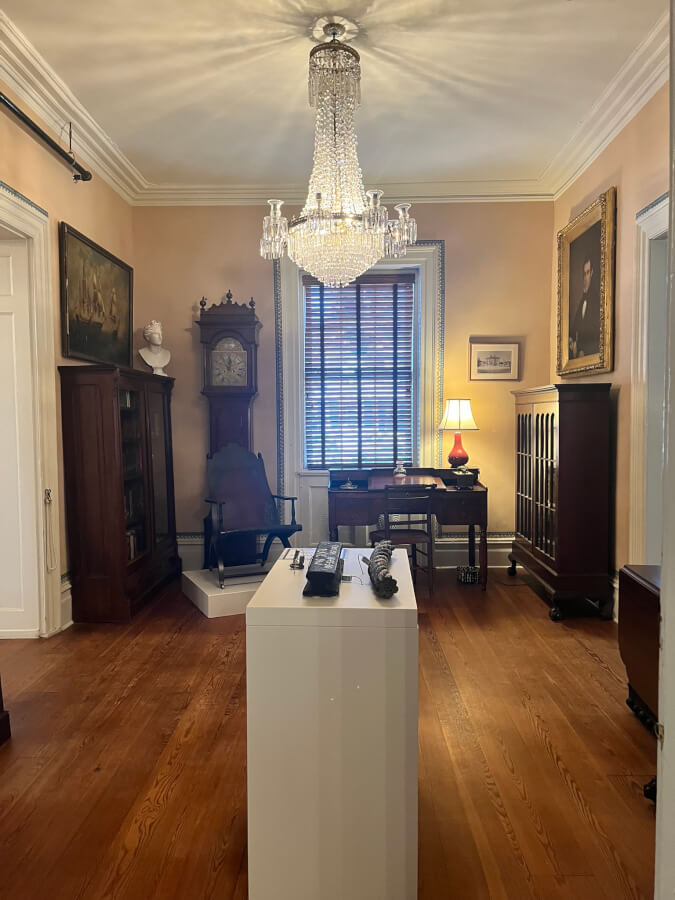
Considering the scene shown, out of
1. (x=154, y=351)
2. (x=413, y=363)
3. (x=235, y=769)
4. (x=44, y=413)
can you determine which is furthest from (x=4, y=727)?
(x=413, y=363)

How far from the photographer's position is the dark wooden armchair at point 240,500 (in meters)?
4.89

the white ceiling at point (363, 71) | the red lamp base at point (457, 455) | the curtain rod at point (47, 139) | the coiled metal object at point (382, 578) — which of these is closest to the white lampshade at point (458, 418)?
the red lamp base at point (457, 455)

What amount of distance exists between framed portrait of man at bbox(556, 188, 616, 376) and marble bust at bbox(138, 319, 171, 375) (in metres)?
3.41

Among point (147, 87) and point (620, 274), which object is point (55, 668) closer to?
point (147, 87)

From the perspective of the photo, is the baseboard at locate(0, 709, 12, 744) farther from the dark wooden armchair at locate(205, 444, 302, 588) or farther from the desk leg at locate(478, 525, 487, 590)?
the desk leg at locate(478, 525, 487, 590)

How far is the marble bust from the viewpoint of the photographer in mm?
4945

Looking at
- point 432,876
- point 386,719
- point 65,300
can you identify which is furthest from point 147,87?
point 432,876

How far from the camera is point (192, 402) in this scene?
5.29 meters

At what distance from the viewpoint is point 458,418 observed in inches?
195

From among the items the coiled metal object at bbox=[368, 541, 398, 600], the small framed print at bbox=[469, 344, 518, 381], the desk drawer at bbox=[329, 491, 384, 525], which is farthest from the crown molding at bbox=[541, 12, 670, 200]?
the desk drawer at bbox=[329, 491, 384, 525]

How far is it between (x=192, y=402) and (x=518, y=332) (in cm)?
303

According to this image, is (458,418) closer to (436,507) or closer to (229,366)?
(436,507)

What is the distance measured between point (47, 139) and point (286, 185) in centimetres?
205

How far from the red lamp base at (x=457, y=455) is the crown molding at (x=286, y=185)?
217 centimetres
